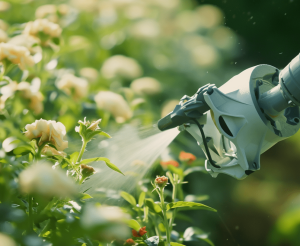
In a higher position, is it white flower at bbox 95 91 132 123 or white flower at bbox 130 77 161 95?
white flower at bbox 95 91 132 123

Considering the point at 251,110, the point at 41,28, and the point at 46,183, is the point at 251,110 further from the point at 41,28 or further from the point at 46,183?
the point at 41,28

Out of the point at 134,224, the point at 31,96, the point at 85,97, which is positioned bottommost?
the point at 134,224

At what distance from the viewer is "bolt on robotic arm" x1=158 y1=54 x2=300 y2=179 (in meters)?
0.38

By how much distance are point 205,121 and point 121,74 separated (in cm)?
49

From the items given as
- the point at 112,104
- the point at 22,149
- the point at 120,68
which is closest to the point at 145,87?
the point at 120,68

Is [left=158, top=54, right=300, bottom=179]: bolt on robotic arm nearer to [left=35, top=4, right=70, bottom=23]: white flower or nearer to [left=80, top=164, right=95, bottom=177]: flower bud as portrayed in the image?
[left=80, top=164, right=95, bottom=177]: flower bud

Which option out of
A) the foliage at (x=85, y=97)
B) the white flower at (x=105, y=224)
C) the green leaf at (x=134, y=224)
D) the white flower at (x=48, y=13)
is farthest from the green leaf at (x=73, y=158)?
the white flower at (x=48, y=13)

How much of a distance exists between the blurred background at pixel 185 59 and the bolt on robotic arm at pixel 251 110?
41 centimetres

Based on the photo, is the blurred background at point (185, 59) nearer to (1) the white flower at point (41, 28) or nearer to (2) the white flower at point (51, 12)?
(2) the white flower at point (51, 12)

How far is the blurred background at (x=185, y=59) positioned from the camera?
0.93 m

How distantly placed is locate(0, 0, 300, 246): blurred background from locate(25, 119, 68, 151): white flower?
1.15 feet

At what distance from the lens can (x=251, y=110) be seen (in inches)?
15.5

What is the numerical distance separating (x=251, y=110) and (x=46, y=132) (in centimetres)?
30

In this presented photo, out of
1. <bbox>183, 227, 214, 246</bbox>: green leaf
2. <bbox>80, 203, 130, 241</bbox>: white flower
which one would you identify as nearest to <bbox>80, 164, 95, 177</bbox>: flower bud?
<bbox>80, 203, 130, 241</bbox>: white flower
